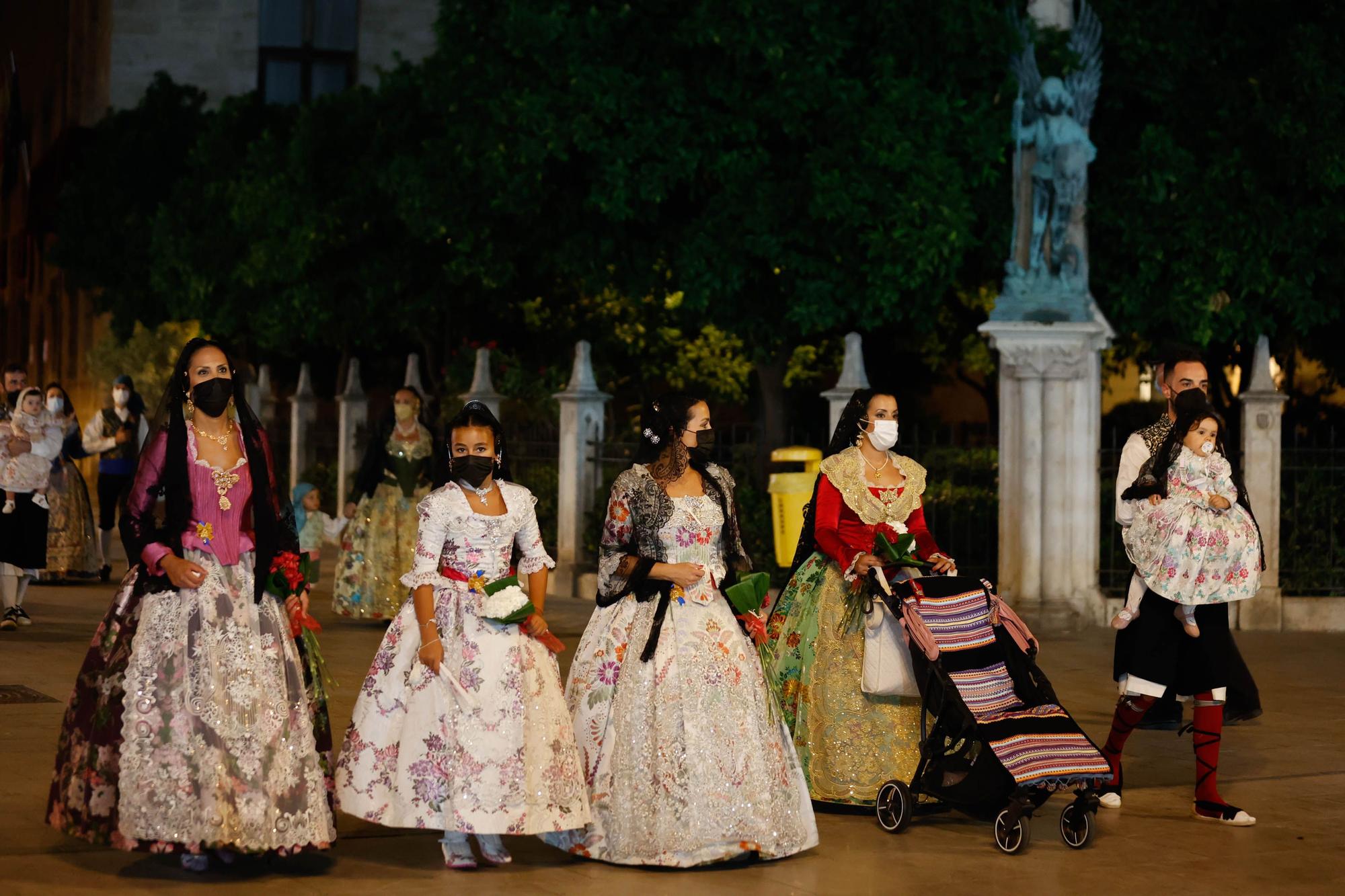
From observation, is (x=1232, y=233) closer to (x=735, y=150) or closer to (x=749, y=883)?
(x=735, y=150)

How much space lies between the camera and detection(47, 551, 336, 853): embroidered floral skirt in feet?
21.9

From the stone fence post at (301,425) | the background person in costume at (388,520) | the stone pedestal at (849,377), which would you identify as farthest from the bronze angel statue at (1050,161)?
the stone fence post at (301,425)

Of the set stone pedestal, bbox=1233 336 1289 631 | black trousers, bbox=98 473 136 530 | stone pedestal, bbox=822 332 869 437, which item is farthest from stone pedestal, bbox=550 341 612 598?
stone pedestal, bbox=1233 336 1289 631

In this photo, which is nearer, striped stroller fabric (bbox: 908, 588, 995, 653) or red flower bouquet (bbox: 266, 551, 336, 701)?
red flower bouquet (bbox: 266, 551, 336, 701)

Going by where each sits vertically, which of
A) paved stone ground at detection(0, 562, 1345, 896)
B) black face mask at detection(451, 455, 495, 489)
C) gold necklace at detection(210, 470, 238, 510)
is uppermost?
black face mask at detection(451, 455, 495, 489)

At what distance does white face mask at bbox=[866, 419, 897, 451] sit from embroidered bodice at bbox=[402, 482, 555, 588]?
1974 millimetres

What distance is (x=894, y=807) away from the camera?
7824 mm

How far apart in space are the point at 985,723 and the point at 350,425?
16.5 m

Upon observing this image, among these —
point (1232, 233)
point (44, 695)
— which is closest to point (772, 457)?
point (1232, 233)

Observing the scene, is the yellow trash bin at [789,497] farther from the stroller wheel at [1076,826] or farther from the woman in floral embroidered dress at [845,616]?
the stroller wheel at [1076,826]

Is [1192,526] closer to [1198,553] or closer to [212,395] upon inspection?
[1198,553]

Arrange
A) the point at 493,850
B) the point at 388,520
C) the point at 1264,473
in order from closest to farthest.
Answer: the point at 493,850 < the point at 388,520 < the point at 1264,473

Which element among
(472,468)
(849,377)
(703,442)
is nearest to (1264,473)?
(849,377)

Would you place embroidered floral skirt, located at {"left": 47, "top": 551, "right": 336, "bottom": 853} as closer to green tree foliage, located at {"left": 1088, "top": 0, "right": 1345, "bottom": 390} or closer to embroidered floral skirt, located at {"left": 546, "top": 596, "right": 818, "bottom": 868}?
embroidered floral skirt, located at {"left": 546, "top": 596, "right": 818, "bottom": 868}
